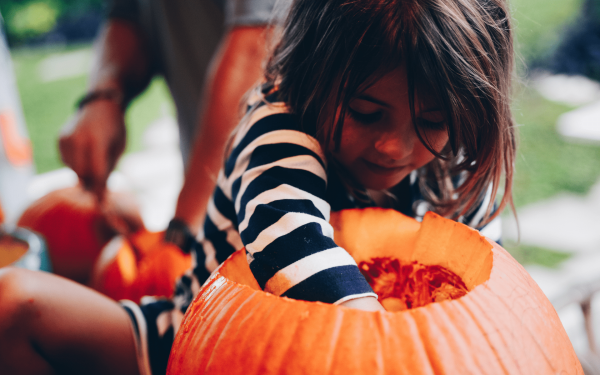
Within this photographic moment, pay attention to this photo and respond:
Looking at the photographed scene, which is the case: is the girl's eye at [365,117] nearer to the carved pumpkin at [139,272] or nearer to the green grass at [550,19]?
the carved pumpkin at [139,272]

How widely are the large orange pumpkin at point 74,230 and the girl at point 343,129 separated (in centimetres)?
60

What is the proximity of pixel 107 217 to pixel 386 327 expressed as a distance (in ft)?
2.91

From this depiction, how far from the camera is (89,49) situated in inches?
122

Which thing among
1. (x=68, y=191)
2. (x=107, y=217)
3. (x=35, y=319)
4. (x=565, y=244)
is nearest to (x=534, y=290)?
(x=35, y=319)

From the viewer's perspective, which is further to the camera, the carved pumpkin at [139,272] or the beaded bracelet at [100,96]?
the beaded bracelet at [100,96]

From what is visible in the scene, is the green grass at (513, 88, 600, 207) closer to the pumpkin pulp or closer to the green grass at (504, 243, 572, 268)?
the green grass at (504, 243, 572, 268)

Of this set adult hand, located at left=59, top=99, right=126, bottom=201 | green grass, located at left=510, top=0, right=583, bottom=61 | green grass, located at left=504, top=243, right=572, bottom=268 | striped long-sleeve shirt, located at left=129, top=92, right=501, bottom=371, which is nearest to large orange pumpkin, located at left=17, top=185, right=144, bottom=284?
adult hand, located at left=59, top=99, right=126, bottom=201

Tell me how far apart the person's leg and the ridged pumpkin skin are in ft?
0.53

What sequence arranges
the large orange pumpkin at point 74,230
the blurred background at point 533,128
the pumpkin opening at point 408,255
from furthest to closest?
1. the blurred background at point 533,128
2. the large orange pumpkin at point 74,230
3. the pumpkin opening at point 408,255

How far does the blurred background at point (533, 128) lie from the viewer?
150cm

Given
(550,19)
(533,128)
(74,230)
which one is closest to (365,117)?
(74,230)

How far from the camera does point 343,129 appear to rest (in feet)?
1.46

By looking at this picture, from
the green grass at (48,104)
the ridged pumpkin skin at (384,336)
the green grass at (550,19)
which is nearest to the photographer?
the ridged pumpkin skin at (384,336)

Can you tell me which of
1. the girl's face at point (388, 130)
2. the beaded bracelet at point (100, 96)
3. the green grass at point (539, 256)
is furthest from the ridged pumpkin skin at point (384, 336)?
the green grass at point (539, 256)
